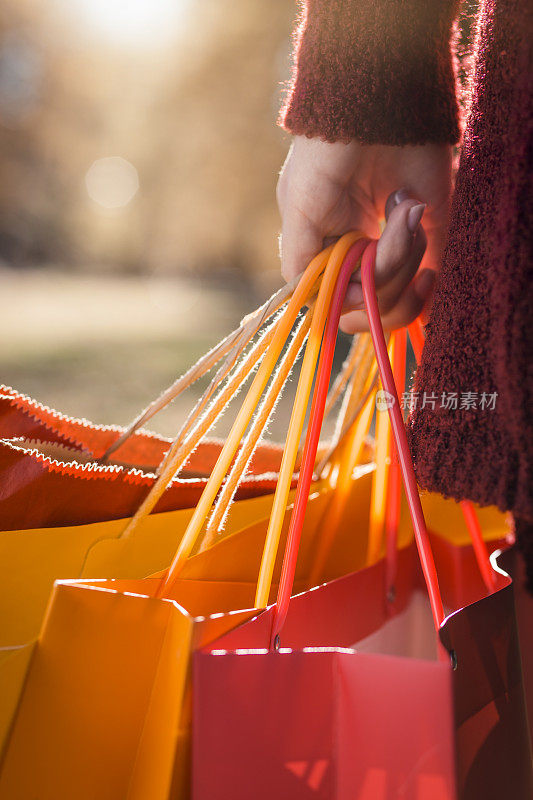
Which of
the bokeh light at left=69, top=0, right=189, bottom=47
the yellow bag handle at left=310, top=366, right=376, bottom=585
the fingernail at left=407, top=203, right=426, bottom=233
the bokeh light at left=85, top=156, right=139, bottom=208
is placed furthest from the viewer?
the bokeh light at left=85, top=156, right=139, bottom=208

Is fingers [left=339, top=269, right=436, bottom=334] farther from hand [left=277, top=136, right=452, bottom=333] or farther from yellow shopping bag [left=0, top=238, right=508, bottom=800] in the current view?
yellow shopping bag [left=0, top=238, right=508, bottom=800]

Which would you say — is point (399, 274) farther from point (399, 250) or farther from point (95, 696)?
point (95, 696)

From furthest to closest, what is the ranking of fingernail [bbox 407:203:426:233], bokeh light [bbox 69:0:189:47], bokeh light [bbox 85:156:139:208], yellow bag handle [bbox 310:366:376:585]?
bokeh light [bbox 85:156:139:208] → bokeh light [bbox 69:0:189:47] → yellow bag handle [bbox 310:366:376:585] → fingernail [bbox 407:203:426:233]

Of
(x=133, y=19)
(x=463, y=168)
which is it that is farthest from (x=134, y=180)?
(x=463, y=168)

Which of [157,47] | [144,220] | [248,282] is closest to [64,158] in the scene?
[144,220]

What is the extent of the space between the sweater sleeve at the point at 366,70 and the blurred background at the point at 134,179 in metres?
0.87

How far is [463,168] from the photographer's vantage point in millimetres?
268

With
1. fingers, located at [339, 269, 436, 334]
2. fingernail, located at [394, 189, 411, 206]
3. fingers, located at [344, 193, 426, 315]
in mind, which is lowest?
fingers, located at [339, 269, 436, 334]

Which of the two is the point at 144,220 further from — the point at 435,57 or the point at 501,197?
the point at 501,197

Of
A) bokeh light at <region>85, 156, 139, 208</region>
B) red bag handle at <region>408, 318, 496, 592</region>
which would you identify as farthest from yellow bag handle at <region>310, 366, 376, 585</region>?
bokeh light at <region>85, 156, 139, 208</region>

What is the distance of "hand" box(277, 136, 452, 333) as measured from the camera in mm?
319

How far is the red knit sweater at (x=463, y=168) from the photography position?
0.67ft

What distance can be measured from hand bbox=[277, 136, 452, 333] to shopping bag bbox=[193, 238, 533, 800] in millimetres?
41

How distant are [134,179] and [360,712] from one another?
1.50 metres
